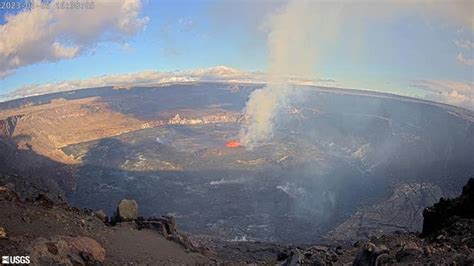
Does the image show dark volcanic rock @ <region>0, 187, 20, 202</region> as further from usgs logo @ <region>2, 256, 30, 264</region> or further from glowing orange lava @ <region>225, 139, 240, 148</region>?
glowing orange lava @ <region>225, 139, 240, 148</region>

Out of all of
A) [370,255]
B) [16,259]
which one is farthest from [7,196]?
[370,255]

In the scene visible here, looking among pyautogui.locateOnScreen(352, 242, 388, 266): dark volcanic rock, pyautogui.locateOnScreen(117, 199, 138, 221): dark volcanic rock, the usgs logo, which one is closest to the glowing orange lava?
pyautogui.locateOnScreen(117, 199, 138, 221): dark volcanic rock

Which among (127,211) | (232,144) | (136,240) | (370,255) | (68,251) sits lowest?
(232,144)

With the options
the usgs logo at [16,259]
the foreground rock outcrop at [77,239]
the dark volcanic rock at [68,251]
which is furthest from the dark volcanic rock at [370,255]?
the usgs logo at [16,259]

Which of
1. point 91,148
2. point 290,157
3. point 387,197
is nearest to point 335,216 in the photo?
point 387,197

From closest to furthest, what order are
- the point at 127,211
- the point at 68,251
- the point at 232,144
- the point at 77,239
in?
the point at 68,251
the point at 77,239
the point at 127,211
the point at 232,144

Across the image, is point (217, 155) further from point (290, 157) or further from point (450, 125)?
point (450, 125)

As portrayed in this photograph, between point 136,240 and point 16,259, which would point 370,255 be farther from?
point 16,259

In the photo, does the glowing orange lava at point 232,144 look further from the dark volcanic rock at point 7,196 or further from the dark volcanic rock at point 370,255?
the dark volcanic rock at point 370,255
